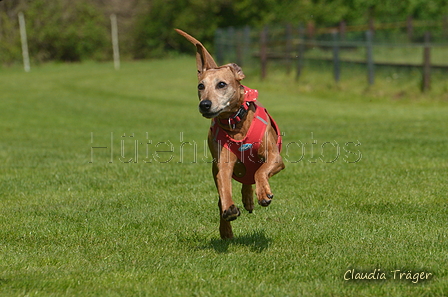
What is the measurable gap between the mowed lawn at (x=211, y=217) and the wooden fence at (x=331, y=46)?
6634 mm

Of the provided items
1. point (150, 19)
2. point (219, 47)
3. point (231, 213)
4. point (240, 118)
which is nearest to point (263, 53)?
point (219, 47)

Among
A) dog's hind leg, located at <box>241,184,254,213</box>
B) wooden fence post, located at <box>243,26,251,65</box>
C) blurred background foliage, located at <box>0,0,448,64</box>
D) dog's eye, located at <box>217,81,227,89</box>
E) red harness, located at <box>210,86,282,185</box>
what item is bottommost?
dog's hind leg, located at <box>241,184,254,213</box>

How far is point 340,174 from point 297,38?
23222 millimetres

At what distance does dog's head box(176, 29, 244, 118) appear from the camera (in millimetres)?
5875

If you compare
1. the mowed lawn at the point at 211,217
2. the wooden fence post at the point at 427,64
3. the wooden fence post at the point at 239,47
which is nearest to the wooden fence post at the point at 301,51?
the wooden fence post at the point at 239,47

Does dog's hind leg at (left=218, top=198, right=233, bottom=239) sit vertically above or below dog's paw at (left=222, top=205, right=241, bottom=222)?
below

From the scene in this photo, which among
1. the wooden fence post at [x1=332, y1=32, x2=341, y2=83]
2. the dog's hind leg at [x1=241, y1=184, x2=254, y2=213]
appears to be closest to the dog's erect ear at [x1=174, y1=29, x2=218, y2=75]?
the dog's hind leg at [x1=241, y1=184, x2=254, y2=213]

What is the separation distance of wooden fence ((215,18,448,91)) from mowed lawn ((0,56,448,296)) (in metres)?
6.63

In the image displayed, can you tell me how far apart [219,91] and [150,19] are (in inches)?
2258

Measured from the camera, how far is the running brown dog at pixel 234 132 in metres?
5.99

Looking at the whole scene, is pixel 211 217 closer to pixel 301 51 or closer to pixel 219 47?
pixel 301 51

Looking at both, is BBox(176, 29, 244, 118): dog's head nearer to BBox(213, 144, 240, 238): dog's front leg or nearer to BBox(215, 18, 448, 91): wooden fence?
BBox(213, 144, 240, 238): dog's front leg

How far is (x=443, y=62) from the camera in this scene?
79.2 ft

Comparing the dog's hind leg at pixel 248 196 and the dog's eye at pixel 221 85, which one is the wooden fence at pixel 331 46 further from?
the dog's eye at pixel 221 85
